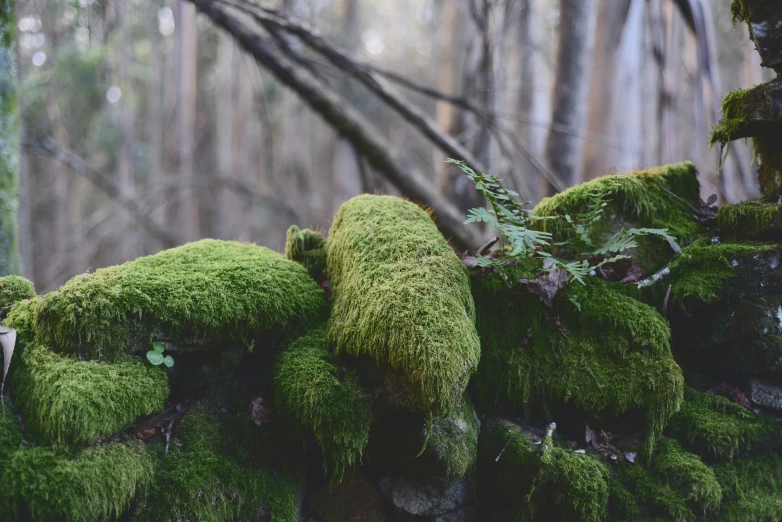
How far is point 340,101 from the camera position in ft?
20.4

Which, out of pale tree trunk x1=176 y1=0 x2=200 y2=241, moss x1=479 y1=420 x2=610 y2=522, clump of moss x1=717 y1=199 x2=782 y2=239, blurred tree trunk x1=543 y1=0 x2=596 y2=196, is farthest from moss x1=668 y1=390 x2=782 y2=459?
pale tree trunk x1=176 y1=0 x2=200 y2=241

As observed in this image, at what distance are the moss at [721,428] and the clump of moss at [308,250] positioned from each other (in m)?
2.15

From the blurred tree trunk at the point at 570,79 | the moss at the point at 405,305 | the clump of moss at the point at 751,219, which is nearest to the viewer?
the moss at the point at 405,305

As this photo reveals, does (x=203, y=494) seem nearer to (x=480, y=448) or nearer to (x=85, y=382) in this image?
(x=85, y=382)

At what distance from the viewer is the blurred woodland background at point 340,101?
5.58 m

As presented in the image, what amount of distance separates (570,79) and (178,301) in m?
6.81

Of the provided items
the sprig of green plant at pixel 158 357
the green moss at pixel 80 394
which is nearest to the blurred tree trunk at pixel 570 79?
the sprig of green plant at pixel 158 357

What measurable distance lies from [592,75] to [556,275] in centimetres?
663

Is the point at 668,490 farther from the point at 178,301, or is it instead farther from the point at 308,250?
the point at 178,301

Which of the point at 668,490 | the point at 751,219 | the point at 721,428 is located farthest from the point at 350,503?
the point at 751,219

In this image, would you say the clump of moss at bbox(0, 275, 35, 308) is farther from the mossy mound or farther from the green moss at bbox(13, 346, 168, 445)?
the mossy mound

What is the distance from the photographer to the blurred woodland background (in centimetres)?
558

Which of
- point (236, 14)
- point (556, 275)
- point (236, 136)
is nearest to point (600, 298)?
point (556, 275)

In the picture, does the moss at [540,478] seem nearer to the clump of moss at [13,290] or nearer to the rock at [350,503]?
the rock at [350,503]
